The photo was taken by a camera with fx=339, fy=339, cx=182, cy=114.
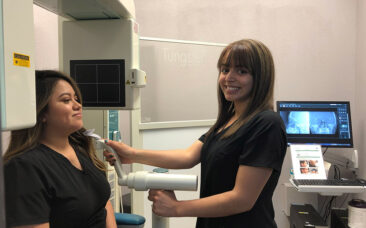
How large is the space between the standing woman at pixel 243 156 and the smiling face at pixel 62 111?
1.39 feet

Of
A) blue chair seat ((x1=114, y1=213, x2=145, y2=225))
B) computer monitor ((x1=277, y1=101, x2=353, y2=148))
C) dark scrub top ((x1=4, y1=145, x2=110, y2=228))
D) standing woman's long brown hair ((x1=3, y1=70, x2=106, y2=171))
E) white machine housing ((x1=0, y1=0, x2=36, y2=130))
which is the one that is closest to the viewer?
white machine housing ((x1=0, y1=0, x2=36, y2=130))

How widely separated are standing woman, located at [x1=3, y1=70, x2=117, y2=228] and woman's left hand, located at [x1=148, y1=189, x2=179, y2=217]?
11.0 inches

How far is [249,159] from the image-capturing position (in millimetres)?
1178

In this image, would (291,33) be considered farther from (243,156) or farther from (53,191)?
(53,191)

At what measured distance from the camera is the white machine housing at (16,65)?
590 mm

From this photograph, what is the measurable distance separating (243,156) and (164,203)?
1.12 ft

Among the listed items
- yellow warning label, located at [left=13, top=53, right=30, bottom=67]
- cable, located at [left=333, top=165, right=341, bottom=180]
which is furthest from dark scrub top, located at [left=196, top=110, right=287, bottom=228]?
cable, located at [left=333, top=165, right=341, bottom=180]

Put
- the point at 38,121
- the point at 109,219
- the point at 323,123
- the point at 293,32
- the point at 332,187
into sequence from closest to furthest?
the point at 38,121 → the point at 109,219 → the point at 332,187 → the point at 323,123 → the point at 293,32

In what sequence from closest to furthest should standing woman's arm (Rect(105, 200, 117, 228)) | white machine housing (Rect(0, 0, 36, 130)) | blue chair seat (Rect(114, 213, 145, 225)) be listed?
white machine housing (Rect(0, 0, 36, 130)) → standing woman's arm (Rect(105, 200, 117, 228)) → blue chair seat (Rect(114, 213, 145, 225))

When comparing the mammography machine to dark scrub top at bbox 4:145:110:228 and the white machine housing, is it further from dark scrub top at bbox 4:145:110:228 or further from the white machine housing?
the white machine housing

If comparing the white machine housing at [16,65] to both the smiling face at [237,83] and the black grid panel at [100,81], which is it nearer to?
the smiling face at [237,83]

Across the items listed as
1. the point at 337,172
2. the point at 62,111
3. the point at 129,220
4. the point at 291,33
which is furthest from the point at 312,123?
the point at 62,111

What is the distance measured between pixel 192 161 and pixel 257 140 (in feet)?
1.60

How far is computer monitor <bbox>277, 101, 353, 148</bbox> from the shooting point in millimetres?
2913
